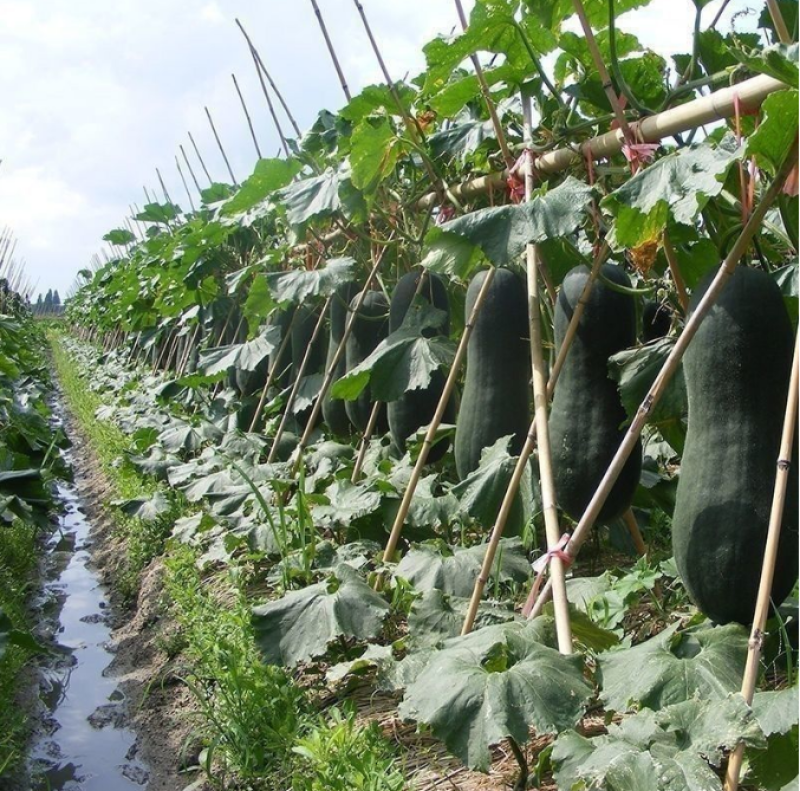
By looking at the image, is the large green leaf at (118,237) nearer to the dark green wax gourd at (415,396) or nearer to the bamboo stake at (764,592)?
the dark green wax gourd at (415,396)

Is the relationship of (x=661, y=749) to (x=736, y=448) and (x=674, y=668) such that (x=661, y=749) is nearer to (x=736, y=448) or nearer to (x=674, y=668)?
(x=674, y=668)

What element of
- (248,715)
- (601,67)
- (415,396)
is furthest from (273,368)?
(601,67)

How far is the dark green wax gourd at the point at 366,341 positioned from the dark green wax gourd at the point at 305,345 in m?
0.99

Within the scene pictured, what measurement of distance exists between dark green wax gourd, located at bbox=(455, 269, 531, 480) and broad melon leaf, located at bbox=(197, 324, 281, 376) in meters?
2.59

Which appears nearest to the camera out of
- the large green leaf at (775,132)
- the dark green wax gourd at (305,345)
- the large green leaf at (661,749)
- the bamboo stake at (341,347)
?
the large green leaf at (661,749)

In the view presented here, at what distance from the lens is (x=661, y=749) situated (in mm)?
1525

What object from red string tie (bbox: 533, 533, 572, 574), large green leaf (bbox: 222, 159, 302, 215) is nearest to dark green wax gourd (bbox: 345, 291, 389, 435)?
large green leaf (bbox: 222, 159, 302, 215)

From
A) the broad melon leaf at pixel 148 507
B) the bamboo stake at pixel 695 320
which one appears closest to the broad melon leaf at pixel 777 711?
the bamboo stake at pixel 695 320

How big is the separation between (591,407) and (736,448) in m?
0.70

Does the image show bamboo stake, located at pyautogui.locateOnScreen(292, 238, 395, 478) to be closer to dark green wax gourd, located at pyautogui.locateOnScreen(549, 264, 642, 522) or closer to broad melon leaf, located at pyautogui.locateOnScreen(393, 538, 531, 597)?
broad melon leaf, located at pyautogui.locateOnScreen(393, 538, 531, 597)

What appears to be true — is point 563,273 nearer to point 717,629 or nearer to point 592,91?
point 592,91

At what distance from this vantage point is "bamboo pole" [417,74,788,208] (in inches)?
79.0

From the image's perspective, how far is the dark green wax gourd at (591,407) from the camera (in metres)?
2.70

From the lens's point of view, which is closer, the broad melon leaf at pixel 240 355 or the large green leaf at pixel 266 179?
the large green leaf at pixel 266 179
